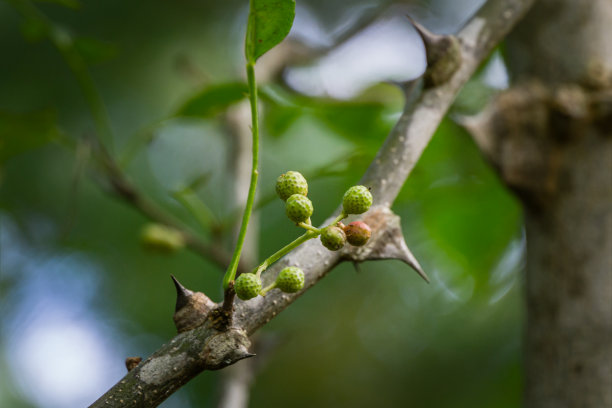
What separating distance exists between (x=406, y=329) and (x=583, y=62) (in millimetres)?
2965

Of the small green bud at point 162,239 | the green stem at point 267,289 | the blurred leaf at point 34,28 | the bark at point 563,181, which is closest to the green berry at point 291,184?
the green stem at point 267,289

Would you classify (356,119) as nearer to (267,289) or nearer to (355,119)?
(355,119)

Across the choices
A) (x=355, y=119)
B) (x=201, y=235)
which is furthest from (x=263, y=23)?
(x=201, y=235)

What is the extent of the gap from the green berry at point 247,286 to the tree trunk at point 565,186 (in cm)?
94

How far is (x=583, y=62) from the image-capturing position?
150 centimetres

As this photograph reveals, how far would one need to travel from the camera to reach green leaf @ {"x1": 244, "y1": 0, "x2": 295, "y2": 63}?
0.72 metres

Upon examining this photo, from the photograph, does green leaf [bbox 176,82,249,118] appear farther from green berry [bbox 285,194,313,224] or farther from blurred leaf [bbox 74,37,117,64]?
green berry [bbox 285,194,313,224]

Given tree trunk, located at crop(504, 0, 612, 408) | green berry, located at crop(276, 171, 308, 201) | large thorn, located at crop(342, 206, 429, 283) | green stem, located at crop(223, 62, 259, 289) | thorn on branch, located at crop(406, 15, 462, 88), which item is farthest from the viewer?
tree trunk, located at crop(504, 0, 612, 408)

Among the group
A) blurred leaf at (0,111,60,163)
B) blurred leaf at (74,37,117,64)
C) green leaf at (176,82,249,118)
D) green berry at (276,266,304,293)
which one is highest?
blurred leaf at (74,37,117,64)

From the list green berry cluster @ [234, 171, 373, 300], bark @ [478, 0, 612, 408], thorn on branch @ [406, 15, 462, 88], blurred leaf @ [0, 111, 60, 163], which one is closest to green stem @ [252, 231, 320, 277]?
green berry cluster @ [234, 171, 373, 300]

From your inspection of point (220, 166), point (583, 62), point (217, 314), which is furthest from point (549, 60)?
point (220, 166)

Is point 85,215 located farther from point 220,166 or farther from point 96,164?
point 96,164

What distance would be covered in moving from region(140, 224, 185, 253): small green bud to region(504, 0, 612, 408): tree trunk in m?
0.91

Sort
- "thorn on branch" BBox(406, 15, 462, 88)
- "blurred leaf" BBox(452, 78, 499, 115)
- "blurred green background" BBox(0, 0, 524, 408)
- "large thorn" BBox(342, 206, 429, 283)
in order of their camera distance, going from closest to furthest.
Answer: "large thorn" BBox(342, 206, 429, 283) → "thorn on branch" BBox(406, 15, 462, 88) → "blurred leaf" BBox(452, 78, 499, 115) → "blurred green background" BBox(0, 0, 524, 408)
